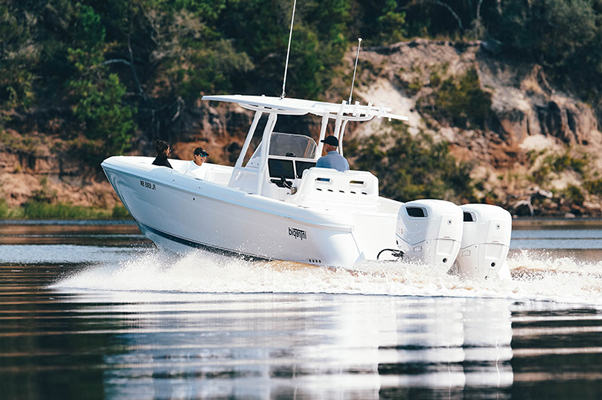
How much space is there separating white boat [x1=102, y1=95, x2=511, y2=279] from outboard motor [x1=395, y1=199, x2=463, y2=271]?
11 millimetres

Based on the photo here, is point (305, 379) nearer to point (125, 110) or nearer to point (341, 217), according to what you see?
point (341, 217)

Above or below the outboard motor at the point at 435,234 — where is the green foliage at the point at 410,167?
below

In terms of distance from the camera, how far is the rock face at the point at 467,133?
3700 centimetres

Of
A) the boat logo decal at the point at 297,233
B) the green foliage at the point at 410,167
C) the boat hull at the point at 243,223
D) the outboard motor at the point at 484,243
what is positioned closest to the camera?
the outboard motor at the point at 484,243

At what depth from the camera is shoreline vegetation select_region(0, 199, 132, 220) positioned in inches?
1347

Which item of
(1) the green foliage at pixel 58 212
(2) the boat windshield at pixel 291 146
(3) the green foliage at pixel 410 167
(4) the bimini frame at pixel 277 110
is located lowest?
(1) the green foliage at pixel 58 212

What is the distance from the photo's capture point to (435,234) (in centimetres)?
1084

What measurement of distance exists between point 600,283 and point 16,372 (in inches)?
265

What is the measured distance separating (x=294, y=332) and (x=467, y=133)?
113ft

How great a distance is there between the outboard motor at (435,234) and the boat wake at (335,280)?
14cm

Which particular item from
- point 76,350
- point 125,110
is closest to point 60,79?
point 125,110

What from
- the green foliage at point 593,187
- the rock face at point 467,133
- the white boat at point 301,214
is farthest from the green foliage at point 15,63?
the white boat at point 301,214

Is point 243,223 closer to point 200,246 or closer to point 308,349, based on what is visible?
point 200,246

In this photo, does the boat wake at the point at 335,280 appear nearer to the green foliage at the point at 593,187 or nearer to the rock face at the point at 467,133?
the rock face at the point at 467,133
